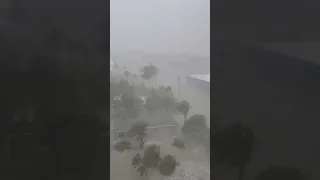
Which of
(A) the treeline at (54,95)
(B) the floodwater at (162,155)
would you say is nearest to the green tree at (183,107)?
(B) the floodwater at (162,155)

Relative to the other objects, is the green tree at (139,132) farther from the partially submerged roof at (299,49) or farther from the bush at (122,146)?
the partially submerged roof at (299,49)

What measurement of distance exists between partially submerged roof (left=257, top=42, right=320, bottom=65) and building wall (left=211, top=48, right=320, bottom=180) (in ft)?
0.06

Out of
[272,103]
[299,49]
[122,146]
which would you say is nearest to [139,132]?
[122,146]

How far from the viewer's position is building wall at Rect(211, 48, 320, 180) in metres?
1.28

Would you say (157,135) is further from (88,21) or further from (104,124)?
(88,21)

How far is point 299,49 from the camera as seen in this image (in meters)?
1.30

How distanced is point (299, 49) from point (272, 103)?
21 centimetres

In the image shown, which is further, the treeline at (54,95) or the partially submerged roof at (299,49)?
A: the partially submerged roof at (299,49)

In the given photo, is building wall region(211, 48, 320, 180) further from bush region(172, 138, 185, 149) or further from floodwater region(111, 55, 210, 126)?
bush region(172, 138, 185, 149)

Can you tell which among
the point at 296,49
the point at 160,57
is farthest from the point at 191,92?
the point at 296,49

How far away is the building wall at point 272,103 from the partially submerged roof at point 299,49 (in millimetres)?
18

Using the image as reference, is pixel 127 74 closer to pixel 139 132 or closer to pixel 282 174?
pixel 139 132

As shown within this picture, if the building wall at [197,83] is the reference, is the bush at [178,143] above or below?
below

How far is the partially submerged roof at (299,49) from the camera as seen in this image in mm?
1296
